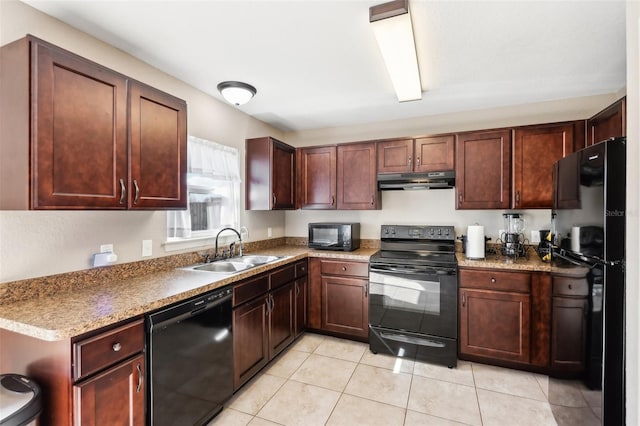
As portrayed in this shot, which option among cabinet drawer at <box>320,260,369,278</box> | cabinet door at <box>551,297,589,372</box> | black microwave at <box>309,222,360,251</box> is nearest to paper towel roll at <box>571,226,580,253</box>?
cabinet door at <box>551,297,589,372</box>

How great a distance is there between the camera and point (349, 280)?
121 inches

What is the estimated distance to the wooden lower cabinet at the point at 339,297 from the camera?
3023 millimetres

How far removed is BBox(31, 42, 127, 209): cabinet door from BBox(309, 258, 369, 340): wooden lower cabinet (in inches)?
78.7

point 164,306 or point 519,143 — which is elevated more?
point 519,143

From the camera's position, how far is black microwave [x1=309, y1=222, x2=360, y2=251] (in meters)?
3.35

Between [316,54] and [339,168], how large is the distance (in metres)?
1.50

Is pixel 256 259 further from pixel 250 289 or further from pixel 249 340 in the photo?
pixel 249 340

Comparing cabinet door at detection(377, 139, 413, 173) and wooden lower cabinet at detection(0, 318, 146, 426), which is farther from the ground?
cabinet door at detection(377, 139, 413, 173)

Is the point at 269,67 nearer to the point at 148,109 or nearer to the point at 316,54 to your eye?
the point at 316,54

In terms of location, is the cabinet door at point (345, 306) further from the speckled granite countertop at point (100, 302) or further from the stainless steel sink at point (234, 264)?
the speckled granite countertop at point (100, 302)

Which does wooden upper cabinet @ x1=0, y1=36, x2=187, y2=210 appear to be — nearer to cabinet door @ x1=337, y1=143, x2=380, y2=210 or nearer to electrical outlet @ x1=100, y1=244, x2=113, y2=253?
electrical outlet @ x1=100, y1=244, x2=113, y2=253

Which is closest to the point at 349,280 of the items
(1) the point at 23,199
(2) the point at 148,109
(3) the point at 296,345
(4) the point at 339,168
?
(3) the point at 296,345

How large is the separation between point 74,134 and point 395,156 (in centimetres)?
271

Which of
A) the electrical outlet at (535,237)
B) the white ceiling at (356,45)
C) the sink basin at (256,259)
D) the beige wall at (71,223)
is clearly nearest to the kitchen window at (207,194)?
the beige wall at (71,223)
